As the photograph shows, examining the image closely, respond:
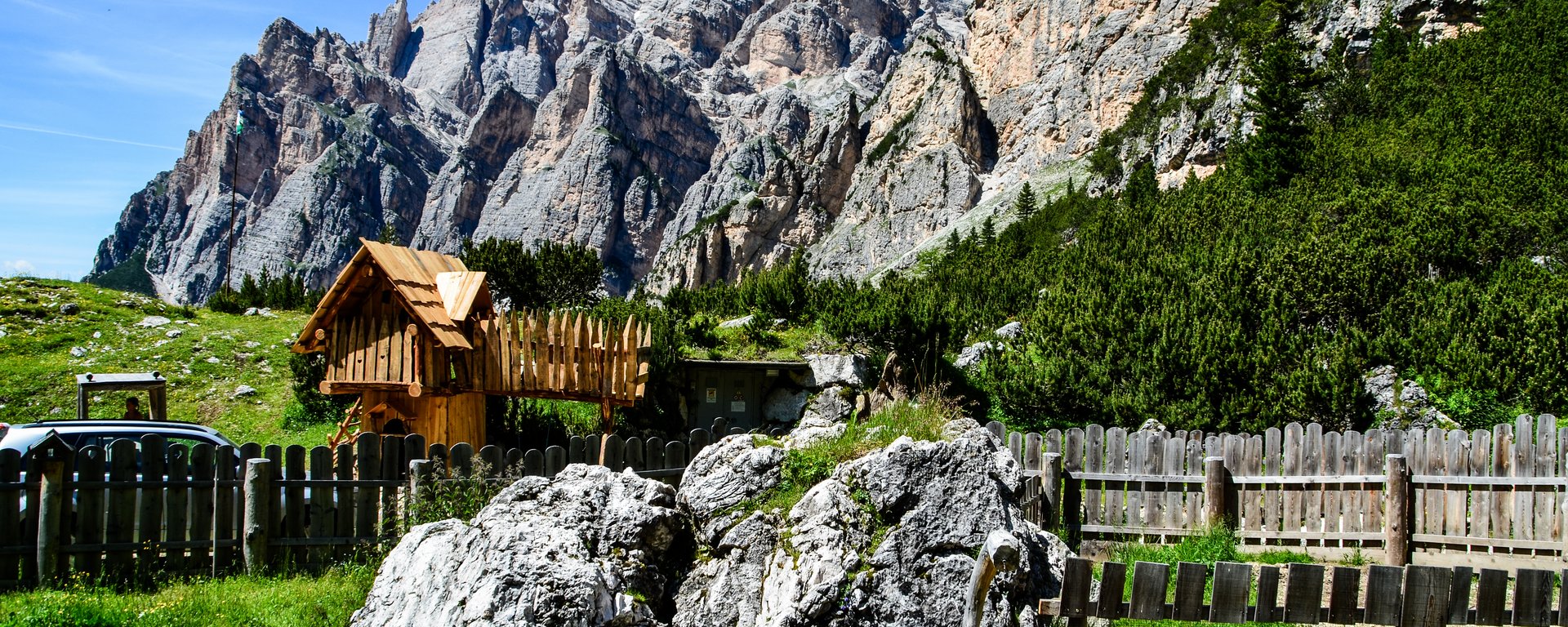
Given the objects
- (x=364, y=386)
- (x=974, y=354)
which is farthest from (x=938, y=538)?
(x=974, y=354)

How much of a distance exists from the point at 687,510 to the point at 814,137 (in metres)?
106

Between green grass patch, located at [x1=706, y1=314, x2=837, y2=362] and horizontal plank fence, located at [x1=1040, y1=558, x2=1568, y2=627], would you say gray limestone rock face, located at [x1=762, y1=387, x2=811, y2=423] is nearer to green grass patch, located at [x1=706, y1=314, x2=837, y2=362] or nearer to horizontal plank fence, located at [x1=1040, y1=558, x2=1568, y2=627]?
green grass patch, located at [x1=706, y1=314, x2=837, y2=362]

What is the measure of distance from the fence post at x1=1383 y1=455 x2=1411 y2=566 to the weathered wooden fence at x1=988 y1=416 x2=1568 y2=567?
0.02m

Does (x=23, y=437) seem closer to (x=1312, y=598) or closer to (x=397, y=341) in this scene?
(x=397, y=341)

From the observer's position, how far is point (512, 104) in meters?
152

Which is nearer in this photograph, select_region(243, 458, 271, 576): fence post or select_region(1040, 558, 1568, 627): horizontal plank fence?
select_region(1040, 558, 1568, 627): horizontal plank fence

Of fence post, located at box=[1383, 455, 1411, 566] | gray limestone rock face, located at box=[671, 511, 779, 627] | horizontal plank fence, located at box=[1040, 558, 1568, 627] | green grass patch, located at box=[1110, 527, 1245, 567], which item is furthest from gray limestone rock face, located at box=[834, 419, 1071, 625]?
fence post, located at box=[1383, 455, 1411, 566]

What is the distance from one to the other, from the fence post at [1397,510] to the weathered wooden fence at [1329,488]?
21mm

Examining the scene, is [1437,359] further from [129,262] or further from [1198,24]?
[129,262]

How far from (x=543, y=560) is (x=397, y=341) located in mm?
6215

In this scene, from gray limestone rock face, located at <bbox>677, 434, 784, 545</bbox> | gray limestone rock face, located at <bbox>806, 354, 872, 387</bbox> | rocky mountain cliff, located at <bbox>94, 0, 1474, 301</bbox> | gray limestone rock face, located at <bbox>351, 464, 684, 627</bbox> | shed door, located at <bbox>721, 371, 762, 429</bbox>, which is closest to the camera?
gray limestone rock face, located at <bbox>351, 464, 684, 627</bbox>

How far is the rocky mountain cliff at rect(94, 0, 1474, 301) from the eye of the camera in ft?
250

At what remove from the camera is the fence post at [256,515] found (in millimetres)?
8258

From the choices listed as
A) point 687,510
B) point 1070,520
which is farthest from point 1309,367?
point 687,510
